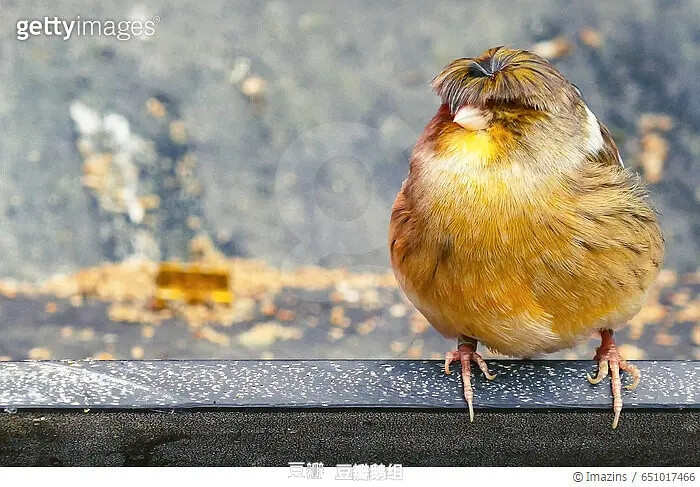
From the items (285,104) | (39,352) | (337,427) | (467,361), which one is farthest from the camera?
(285,104)

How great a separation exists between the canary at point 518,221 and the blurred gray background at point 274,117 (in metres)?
1.75

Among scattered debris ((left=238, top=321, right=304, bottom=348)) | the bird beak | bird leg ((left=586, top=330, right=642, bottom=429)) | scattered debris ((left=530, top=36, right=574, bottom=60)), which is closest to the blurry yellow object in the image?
scattered debris ((left=238, top=321, right=304, bottom=348))

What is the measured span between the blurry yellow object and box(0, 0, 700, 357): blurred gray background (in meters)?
0.06

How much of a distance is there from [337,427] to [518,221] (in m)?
0.33

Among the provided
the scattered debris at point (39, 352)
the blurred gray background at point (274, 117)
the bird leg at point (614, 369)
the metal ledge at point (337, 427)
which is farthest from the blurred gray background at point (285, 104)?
the metal ledge at point (337, 427)

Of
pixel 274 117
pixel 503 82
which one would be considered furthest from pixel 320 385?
pixel 274 117

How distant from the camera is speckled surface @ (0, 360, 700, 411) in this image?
3.68 ft

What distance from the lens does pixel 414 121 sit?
10.2 feet

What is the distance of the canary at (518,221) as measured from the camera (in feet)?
3.79

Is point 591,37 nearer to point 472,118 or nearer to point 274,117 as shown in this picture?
point 274,117

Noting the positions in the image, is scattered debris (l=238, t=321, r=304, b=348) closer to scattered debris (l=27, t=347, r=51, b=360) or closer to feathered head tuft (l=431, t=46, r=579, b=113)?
scattered debris (l=27, t=347, r=51, b=360)

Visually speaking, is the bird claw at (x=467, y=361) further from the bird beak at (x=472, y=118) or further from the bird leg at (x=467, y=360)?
the bird beak at (x=472, y=118)

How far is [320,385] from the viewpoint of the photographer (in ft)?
3.84

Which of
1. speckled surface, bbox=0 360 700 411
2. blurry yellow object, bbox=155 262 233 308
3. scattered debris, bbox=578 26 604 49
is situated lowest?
speckled surface, bbox=0 360 700 411
